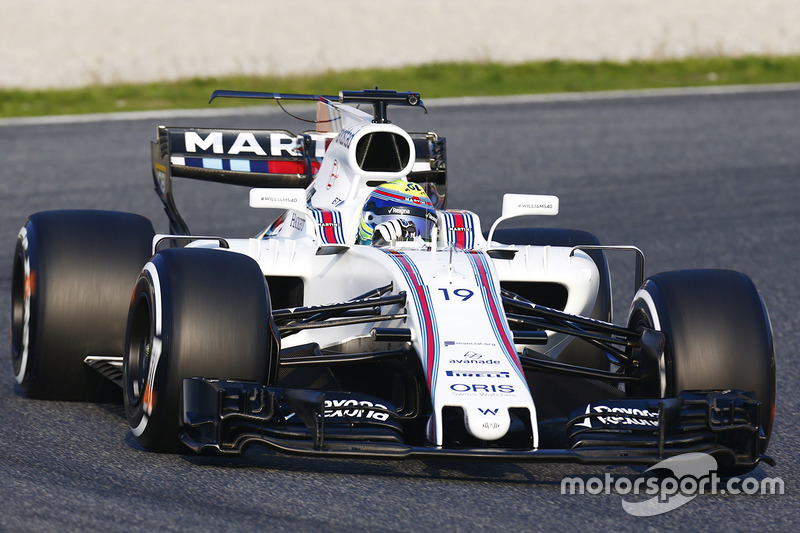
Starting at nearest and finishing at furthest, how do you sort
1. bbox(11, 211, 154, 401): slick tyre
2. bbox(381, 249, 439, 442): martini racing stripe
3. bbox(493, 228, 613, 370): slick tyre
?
bbox(381, 249, 439, 442): martini racing stripe → bbox(11, 211, 154, 401): slick tyre → bbox(493, 228, 613, 370): slick tyre

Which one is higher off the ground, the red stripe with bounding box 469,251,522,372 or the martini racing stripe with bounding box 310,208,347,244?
the martini racing stripe with bounding box 310,208,347,244

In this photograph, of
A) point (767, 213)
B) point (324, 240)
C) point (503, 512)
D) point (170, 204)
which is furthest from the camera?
point (767, 213)

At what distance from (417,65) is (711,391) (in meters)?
18.8

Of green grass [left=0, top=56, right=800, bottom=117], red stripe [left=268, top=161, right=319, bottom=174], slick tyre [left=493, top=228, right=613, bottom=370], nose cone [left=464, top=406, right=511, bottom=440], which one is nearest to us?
nose cone [left=464, top=406, right=511, bottom=440]

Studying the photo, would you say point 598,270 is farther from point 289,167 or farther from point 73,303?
point 73,303

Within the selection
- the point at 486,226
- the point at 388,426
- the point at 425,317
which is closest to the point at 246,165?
the point at 425,317

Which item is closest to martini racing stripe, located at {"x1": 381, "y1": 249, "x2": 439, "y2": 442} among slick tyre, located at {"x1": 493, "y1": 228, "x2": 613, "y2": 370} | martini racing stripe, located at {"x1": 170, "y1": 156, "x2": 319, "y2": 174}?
slick tyre, located at {"x1": 493, "y1": 228, "x2": 613, "y2": 370}

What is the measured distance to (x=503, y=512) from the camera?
512cm

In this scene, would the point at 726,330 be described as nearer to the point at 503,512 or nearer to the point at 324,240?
the point at 503,512

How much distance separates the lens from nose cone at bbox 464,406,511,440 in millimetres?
5191

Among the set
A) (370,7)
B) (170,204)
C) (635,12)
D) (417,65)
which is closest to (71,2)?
(370,7)

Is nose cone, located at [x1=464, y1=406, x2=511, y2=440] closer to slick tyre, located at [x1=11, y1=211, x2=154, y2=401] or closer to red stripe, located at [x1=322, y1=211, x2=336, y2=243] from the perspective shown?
red stripe, located at [x1=322, y1=211, x2=336, y2=243]

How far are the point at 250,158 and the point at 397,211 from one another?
214 centimetres

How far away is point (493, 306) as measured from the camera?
19.6 ft
